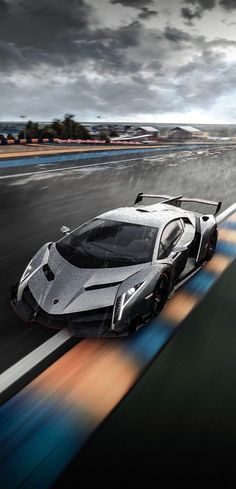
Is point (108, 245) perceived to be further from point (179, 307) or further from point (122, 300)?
point (179, 307)

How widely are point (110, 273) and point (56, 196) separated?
8.90m

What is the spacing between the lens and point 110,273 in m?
4.42

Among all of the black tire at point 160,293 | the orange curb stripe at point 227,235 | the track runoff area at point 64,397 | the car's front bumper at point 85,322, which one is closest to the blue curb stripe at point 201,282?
the track runoff area at point 64,397

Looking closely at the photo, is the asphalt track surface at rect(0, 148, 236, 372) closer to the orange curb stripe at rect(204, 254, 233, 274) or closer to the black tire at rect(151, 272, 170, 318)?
the black tire at rect(151, 272, 170, 318)

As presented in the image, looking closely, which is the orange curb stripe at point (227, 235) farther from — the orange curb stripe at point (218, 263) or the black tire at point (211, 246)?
the black tire at point (211, 246)

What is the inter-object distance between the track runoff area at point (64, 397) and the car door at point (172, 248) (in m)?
0.63

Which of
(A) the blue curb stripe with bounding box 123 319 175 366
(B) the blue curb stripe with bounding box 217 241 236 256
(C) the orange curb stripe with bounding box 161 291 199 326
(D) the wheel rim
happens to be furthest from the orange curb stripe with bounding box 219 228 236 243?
(A) the blue curb stripe with bounding box 123 319 175 366

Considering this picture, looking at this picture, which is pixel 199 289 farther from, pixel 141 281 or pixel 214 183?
pixel 214 183

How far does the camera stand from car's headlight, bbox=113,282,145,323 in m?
4.00

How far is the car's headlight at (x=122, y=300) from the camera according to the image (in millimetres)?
4000

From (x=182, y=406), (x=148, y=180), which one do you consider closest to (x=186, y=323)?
(x=182, y=406)

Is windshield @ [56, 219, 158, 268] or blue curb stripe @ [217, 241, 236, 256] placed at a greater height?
windshield @ [56, 219, 158, 268]

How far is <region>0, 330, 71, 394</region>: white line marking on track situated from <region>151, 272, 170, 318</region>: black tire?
1082mm

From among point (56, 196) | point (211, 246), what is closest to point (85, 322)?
point (211, 246)
